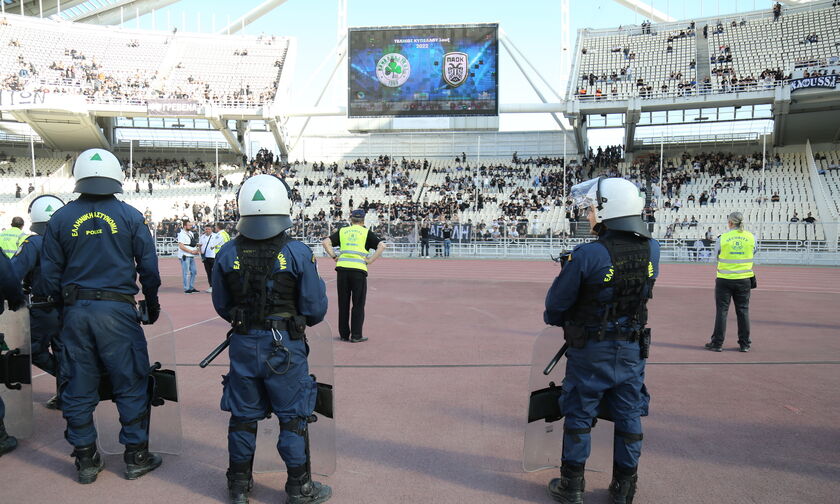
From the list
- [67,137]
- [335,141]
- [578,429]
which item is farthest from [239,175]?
[578,429]

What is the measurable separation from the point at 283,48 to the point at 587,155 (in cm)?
2417

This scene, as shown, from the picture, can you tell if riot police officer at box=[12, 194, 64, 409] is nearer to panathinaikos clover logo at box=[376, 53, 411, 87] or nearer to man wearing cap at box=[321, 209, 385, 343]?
man wearing cap at box=[321, 209, 385, 343]

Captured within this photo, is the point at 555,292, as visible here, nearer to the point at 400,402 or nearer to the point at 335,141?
the point at 400,402

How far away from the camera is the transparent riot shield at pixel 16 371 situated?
4.39 m

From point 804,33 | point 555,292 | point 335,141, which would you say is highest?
point 804,33

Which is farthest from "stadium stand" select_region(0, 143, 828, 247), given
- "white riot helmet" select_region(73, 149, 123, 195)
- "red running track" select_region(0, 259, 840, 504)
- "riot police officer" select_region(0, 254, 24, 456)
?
"white riot helmet" select_region(73, 149, 123, 195)

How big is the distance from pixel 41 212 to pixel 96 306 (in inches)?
92.6

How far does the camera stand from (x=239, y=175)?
41219 mm

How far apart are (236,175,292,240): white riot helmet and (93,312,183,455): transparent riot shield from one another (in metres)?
1.11

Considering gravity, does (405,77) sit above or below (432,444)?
above

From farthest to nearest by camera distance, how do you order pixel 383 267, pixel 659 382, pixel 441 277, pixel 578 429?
pixel 383 267, pixel 441 277, pixel 659 382, pixel 578 429

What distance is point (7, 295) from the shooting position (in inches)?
169

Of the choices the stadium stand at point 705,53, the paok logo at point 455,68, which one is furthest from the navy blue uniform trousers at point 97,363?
the stadium stand at point 705,53

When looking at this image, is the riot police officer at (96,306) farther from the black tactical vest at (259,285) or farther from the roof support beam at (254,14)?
the roof support beam at (254,14)
